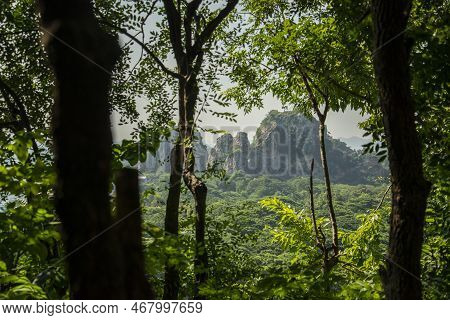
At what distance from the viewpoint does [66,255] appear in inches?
105

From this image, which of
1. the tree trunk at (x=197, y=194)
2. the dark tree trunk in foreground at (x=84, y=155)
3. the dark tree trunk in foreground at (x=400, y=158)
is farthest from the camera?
the tree trunk at (x=197, y=194)

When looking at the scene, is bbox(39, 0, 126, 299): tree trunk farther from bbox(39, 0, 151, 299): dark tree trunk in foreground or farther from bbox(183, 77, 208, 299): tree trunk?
bbox(183, 77, 208, 299): tree trunk

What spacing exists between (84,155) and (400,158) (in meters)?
2.54

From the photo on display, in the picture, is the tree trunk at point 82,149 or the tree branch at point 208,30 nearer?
the tree trunk at point 82,149

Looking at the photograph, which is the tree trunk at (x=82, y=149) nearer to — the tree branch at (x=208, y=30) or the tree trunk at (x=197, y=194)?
the tree trunk at (x=197, y=194)

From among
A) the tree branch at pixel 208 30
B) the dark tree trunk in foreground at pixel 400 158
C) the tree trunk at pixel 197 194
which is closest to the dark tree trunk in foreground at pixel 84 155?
the dark tree trunk in foreground at pixel 400 158

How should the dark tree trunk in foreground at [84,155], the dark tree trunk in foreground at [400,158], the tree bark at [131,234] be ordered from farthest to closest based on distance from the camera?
the dark tree trunk in foreground at [400,158], the tree bark at [131,234], the dark tree trunk in foreground at [84,155]

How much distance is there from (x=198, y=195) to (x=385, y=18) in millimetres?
4789

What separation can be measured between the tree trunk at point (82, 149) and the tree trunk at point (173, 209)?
6.02 m

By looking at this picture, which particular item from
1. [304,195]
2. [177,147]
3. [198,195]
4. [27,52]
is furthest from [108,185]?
[304,195]

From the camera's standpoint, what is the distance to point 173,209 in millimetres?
9281

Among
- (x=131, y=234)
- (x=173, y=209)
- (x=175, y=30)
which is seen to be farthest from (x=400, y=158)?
(x=175, y=30)

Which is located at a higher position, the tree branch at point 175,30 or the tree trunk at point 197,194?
the tree branch at point 175,30

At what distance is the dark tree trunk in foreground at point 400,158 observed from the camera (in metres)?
3.89
